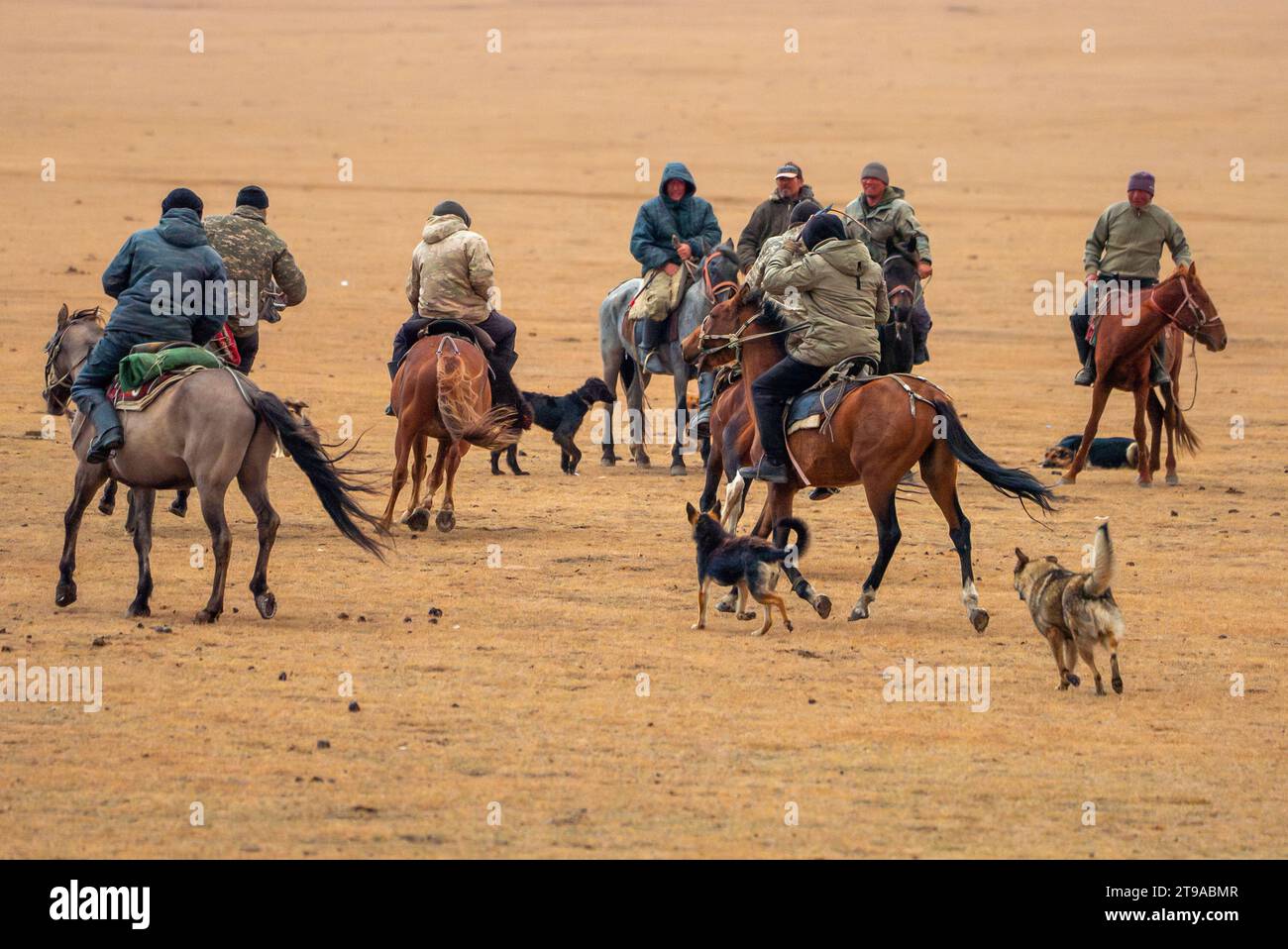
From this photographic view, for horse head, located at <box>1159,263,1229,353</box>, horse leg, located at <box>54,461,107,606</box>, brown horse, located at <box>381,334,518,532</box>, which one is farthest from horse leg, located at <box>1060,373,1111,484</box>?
horse leg, located at <box>54,461,107,606</box>

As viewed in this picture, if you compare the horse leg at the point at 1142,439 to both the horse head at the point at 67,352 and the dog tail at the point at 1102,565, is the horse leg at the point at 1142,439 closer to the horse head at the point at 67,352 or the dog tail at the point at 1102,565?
the dog tail at the point at 1102,565

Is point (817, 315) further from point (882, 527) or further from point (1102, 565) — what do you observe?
point (1102, 565)

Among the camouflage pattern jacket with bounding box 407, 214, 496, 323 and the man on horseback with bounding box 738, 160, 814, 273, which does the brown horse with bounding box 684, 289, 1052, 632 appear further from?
the man on horseback with bounding box 738, 160, 814, 273

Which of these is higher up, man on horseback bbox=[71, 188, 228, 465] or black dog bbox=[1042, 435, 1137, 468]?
man on horseback bbox=[71, 188, 228, 465]

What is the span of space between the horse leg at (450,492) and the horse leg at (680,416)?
3661mm

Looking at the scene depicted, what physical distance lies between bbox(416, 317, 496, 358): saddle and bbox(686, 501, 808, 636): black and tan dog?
13.6 feet

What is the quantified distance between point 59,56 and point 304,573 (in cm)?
5380

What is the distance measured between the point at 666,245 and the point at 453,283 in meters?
3.77

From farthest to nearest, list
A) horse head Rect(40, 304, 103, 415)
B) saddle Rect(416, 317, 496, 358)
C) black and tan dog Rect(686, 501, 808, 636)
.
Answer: saddle Rect(416, 317, 496, 358), horse head Rect(40, 304, 103, 415), black and tan dog Rect(686, 501, 808, 636)

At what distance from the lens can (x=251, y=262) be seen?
1458 cm

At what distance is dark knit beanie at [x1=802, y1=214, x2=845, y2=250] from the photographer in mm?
11805

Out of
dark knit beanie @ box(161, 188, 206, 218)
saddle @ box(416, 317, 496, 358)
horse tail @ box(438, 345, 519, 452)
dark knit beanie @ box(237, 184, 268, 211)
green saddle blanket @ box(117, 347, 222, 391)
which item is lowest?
horse tail @ box(438, 345, 519, 452)

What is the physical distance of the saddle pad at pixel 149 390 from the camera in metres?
11.1

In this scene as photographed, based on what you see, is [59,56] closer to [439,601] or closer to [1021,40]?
[1021,40]
